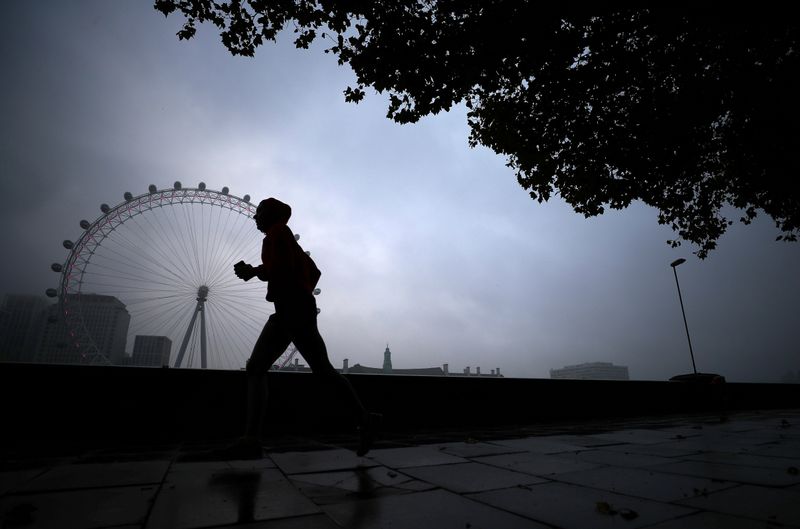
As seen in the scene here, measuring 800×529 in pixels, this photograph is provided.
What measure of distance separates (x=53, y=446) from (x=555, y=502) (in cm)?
464

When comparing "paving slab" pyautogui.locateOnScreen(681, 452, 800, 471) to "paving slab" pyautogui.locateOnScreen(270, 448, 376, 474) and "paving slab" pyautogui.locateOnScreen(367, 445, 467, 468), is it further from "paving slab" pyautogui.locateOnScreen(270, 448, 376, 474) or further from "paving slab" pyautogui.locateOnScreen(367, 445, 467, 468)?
"paving slab" pyautogui.locateOnScreen(270, 448, 376, 474)

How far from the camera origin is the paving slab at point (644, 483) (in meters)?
1.97

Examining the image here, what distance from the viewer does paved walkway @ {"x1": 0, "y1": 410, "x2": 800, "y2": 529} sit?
5.13ft

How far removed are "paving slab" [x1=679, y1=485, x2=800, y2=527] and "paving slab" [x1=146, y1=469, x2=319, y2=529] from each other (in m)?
1.83

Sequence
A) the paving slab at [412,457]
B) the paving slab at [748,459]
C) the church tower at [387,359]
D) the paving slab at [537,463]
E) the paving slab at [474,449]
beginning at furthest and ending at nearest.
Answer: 1. the church tower at [387,359]
2. the paving slab at [474,449]
3. the paving slab at [412,457]
4. the paving slab at [748,459]
5. the paving slab at [537,463]

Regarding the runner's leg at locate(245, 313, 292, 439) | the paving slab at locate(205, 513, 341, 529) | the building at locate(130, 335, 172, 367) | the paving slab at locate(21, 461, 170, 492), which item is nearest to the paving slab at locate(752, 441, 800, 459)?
the paving slab at locate(205, 513, 341, 529)

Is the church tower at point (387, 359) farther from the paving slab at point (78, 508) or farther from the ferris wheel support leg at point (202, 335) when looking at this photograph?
the paving slab at point (78, 508)

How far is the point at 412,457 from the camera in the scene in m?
3.11

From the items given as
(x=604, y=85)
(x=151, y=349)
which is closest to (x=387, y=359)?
(x=151, y=349)

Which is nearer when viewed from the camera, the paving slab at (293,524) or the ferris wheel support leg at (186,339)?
the paving slab at (293,524)

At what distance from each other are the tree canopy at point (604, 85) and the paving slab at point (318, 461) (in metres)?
4.33

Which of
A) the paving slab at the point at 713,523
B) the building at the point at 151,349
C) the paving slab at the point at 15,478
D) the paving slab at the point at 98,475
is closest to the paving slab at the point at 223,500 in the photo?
the paving slab at the point at 98,475

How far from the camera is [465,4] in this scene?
4629 millimetres

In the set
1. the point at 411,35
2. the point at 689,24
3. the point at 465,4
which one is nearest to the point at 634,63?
the point at 689,24
